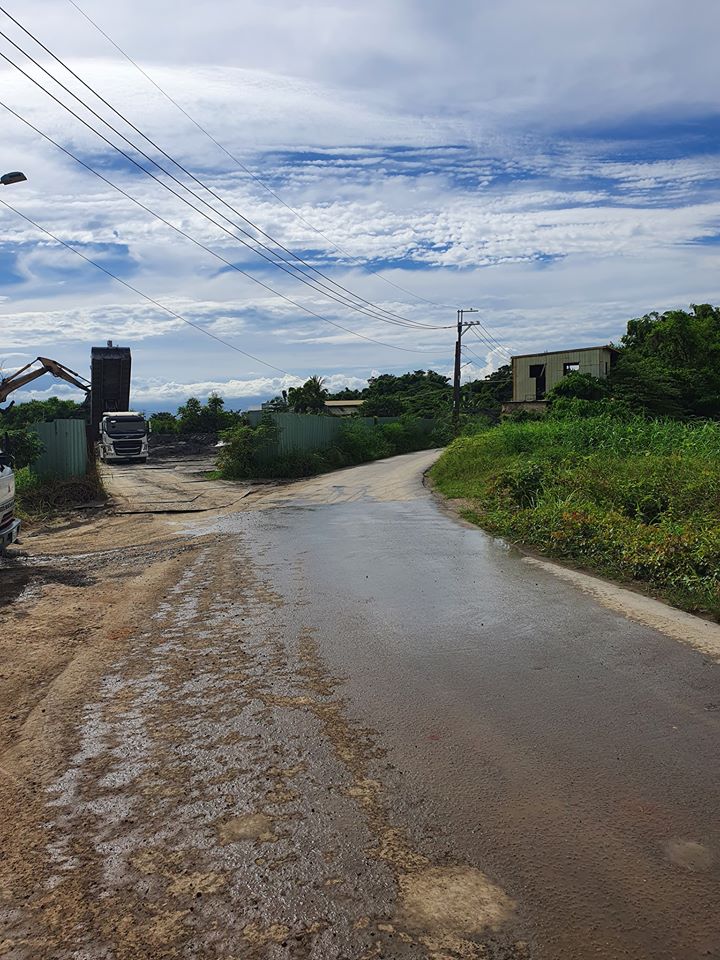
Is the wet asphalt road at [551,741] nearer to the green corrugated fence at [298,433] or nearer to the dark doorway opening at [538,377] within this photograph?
the green corrugated fence at [298,433]

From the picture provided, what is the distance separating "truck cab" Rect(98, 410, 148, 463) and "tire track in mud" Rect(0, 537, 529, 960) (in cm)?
2872

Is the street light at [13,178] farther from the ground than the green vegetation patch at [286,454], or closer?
farther from the ground

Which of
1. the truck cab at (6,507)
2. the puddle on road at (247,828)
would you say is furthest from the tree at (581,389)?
the puddle on road at (247,828)

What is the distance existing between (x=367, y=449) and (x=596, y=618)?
101 ft

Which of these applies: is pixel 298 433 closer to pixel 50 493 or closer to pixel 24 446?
pixel 24 446

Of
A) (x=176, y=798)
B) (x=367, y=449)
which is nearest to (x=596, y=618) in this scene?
(x=176, y=798)

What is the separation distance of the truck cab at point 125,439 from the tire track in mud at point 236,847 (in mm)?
28724

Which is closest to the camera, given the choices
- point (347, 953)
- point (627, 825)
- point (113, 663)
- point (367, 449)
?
point (347, 953)

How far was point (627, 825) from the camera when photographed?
378 centimetres

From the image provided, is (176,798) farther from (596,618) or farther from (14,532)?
(14,532)

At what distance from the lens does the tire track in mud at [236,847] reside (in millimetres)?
2986

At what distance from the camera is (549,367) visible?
6028 centimetres

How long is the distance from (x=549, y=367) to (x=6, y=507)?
5340 cm

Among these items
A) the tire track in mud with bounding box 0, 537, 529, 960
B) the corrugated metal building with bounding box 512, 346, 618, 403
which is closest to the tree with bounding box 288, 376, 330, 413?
the corrugated metal building with bounding box 512, 346, 618, 403
